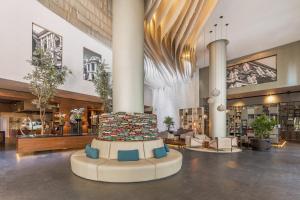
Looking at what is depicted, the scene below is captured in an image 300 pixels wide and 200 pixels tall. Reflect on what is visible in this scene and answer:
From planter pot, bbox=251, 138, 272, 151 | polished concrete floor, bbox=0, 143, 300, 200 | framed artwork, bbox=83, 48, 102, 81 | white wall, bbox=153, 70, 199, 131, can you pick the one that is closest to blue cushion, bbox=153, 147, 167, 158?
polished concrete floor, bbox=0, 143, 300, 200

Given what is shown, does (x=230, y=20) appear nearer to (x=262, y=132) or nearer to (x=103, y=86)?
(x=262, y=132)

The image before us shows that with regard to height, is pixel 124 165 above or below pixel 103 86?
below

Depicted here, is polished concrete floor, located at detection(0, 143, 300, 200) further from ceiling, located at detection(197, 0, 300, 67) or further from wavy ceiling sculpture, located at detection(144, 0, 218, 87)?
ceiling, located at detection(197, 0, 300, 67)

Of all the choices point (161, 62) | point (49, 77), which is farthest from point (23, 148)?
point (161, 62)

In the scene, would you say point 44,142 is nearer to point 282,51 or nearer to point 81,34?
point 81,34

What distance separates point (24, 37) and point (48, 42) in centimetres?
107

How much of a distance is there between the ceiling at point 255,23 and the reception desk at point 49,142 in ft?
27.0

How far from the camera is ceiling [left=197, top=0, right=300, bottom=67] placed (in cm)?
773

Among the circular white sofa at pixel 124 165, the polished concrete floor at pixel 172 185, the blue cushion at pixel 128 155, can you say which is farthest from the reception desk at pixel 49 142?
the blue cushion at pixel 128 155

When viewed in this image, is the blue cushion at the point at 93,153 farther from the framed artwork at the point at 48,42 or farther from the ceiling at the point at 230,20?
the framed artwork at the point at 48,42

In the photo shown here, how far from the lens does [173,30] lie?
8.02m

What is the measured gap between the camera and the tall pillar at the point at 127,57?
5059 millimetres

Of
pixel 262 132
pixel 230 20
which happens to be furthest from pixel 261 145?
pixel 230 20

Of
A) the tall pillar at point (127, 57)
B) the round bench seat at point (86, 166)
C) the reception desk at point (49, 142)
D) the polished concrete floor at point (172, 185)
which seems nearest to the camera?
the polished concrete floor at point (172, 185)
